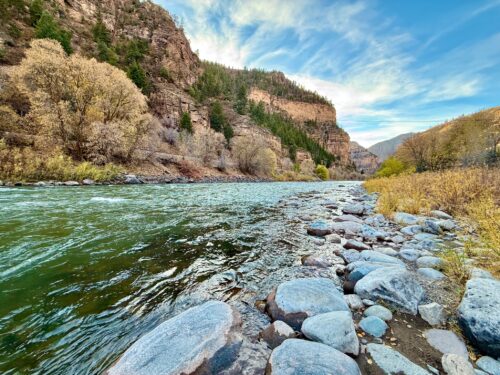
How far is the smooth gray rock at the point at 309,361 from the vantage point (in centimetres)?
166

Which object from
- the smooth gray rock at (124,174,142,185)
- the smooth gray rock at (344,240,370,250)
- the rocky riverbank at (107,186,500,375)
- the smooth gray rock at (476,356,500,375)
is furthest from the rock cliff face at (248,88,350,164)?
the smooth gray rock at (476,356,500,375)

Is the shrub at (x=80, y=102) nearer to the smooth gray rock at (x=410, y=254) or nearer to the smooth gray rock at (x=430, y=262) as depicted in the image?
the smooth gray rock at (x=410, y=254)

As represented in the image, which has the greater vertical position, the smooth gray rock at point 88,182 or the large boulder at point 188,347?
the smooth gray rock at point 88,182

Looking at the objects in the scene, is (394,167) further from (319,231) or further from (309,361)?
(309,361)

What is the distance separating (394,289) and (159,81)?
61.9m

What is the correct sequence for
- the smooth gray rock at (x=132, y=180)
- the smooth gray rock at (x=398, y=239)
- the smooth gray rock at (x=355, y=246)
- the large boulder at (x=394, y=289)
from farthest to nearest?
the smooth gray rock at (x=132, y=180)
the smooth gray rock at (x=398, y=239)
the smooth gray rock at (x=355, y=246)
the large boulder at (x=394, y=289)

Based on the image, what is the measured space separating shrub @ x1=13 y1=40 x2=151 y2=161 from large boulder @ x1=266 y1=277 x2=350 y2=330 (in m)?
22.8

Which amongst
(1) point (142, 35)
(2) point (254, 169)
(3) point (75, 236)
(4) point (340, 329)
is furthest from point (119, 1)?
(4) point (340, 329)

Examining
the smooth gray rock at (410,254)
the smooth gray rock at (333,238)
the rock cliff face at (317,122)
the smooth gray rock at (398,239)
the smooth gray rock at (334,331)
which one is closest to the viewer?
the smooth gray rock at (334,331)

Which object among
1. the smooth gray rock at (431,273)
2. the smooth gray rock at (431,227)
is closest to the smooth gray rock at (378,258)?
the smooth gray rock at (431,273)

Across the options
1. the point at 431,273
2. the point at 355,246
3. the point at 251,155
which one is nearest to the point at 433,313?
the point at 431,273

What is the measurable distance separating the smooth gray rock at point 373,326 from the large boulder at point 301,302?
21 cm

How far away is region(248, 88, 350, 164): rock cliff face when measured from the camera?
13223 centimetres

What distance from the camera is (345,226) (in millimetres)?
6473
